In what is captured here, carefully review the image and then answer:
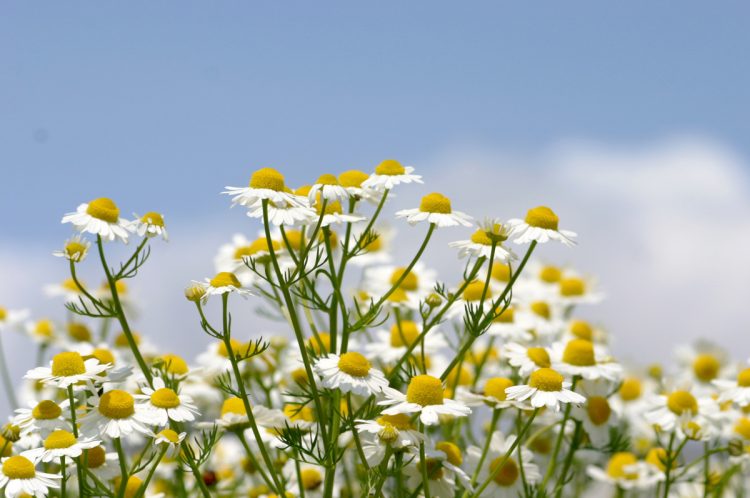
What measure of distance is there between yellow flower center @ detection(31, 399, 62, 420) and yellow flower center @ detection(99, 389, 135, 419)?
31cm

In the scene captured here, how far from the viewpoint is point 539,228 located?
3432mm

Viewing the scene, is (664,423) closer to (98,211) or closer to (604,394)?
(604,394)

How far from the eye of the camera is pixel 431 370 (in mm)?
5012

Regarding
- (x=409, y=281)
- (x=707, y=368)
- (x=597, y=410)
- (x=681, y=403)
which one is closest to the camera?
(x=597, y=410)

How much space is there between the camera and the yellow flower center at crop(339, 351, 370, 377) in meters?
2.99

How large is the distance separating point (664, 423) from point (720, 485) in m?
0.39

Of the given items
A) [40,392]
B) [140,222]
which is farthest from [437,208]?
[40,392]

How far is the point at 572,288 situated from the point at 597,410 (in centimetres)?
219

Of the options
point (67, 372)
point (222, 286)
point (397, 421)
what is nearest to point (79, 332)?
point (67, 372)

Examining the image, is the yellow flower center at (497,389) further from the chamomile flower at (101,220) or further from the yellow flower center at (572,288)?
the yellow flower center at (572,288)

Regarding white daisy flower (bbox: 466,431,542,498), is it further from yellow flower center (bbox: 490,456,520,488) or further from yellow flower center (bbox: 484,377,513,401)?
yellow flower center (bbox: 484,377,513,401)

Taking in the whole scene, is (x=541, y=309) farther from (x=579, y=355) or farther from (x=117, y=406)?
(x=117, y=406)

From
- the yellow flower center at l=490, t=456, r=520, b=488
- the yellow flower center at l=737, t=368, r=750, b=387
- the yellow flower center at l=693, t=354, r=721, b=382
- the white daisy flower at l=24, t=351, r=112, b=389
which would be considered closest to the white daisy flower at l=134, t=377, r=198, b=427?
the white daisy flower at l=24, t=351, r=112, b=389

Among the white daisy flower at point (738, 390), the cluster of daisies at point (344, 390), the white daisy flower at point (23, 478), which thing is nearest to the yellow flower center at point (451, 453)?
the cluster of daisies at point (344, 390)
